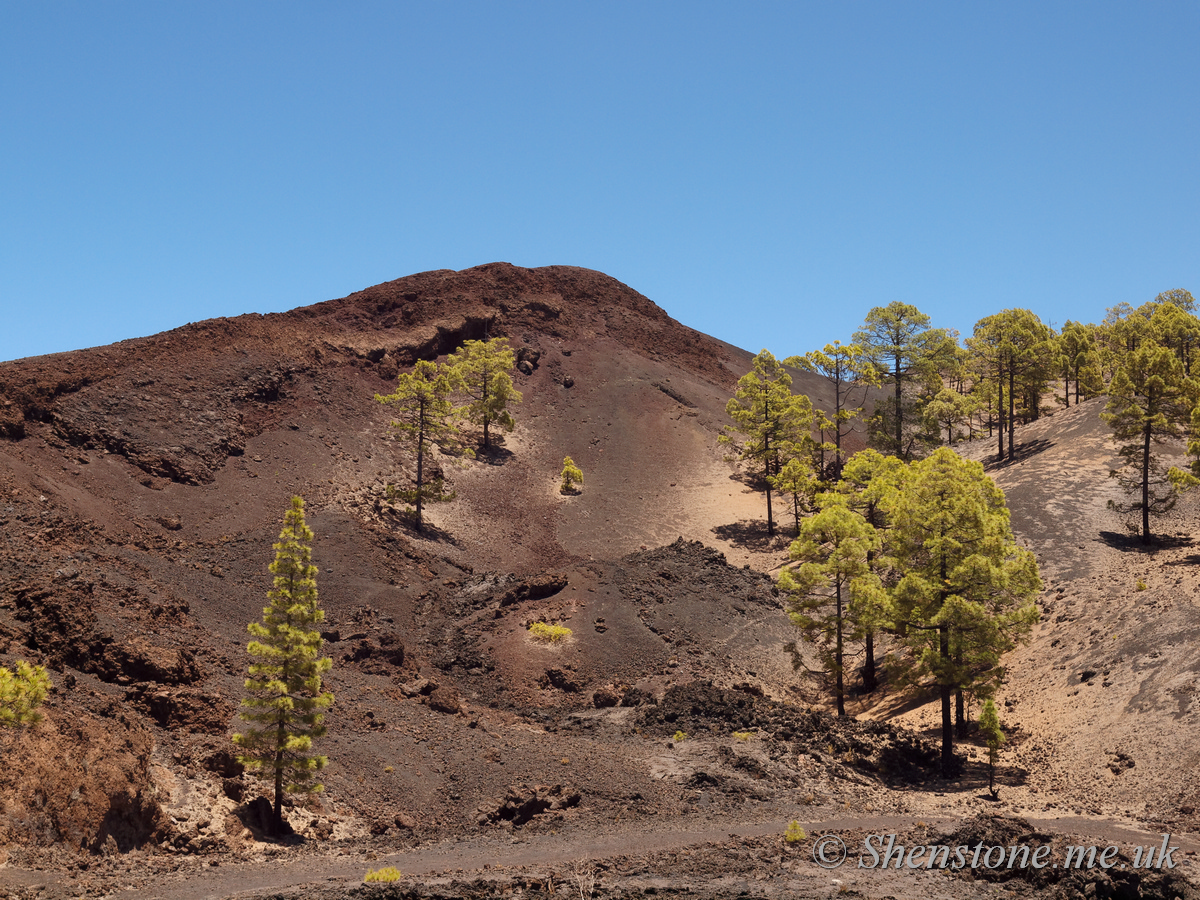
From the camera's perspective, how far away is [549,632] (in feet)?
136

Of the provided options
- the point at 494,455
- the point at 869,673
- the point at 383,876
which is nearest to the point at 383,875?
the point at 383,876

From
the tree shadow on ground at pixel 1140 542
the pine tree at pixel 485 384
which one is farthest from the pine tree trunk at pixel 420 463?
the tree shadow on ground at pixel 1140 542

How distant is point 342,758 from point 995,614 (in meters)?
20.5

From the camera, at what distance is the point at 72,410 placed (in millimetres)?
50781

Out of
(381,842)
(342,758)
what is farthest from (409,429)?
(381,842)

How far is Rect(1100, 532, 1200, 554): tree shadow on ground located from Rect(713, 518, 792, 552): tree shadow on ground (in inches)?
729

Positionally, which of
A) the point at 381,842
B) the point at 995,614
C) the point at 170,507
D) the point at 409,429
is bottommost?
the point at 381,842

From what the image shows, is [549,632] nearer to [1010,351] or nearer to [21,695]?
[21,695]

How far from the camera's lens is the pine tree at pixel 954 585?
91.7 feet

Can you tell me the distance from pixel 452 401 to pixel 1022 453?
141ft

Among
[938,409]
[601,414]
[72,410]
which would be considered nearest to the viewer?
[72,410]

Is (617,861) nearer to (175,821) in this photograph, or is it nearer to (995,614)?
(175,821)

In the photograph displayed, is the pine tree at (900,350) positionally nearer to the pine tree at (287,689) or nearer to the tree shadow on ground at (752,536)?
the tree shadow on ground at (752,536)

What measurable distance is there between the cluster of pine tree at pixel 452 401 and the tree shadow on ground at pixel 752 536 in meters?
18.7
